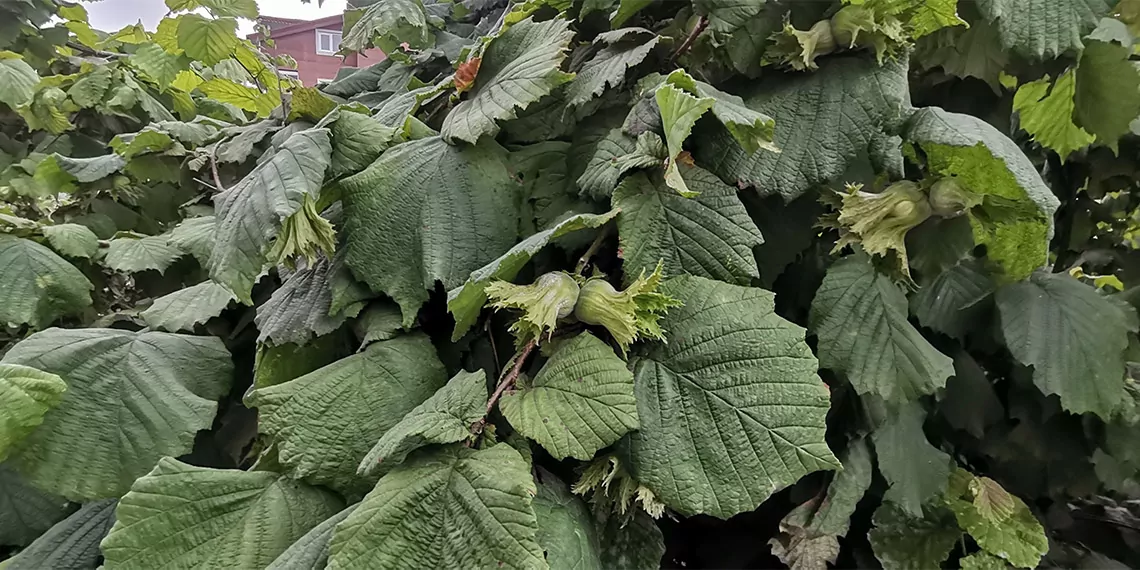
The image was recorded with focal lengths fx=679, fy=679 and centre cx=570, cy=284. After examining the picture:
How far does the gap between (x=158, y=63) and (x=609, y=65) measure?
1.22m

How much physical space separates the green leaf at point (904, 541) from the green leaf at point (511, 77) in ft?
1.48

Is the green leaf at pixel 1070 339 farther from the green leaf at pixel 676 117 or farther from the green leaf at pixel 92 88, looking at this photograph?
the green leaf at pixel 92 88

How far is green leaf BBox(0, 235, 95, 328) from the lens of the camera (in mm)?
745

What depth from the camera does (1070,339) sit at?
585 mm

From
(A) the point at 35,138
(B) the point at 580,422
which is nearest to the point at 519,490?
(B) the point at 580,422

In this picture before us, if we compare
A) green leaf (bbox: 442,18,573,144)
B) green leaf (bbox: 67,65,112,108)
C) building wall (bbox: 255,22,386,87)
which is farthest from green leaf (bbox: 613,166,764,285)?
building wall (bbox: 255,22,386,87)

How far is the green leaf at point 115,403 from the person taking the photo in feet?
1.72

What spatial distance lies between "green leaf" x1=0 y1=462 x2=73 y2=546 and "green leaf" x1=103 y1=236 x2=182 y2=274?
27 centimetres

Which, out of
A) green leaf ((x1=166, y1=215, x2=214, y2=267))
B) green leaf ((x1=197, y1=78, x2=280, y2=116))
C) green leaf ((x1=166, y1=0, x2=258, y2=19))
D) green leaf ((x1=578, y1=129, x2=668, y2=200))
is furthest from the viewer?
green leaf ((x1=166, y1=0, x2=258, y2=19))

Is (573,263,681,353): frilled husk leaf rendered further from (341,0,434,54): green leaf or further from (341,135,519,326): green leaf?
(341,0,434,54): green leaf

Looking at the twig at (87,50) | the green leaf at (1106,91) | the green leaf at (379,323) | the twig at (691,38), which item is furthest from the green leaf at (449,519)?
the twig at (87,50)

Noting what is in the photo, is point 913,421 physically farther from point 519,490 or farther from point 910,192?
point 519,490

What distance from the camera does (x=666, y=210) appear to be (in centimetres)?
50

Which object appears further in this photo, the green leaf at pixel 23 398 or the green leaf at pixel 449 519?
the green leaf at pixel 23 398
